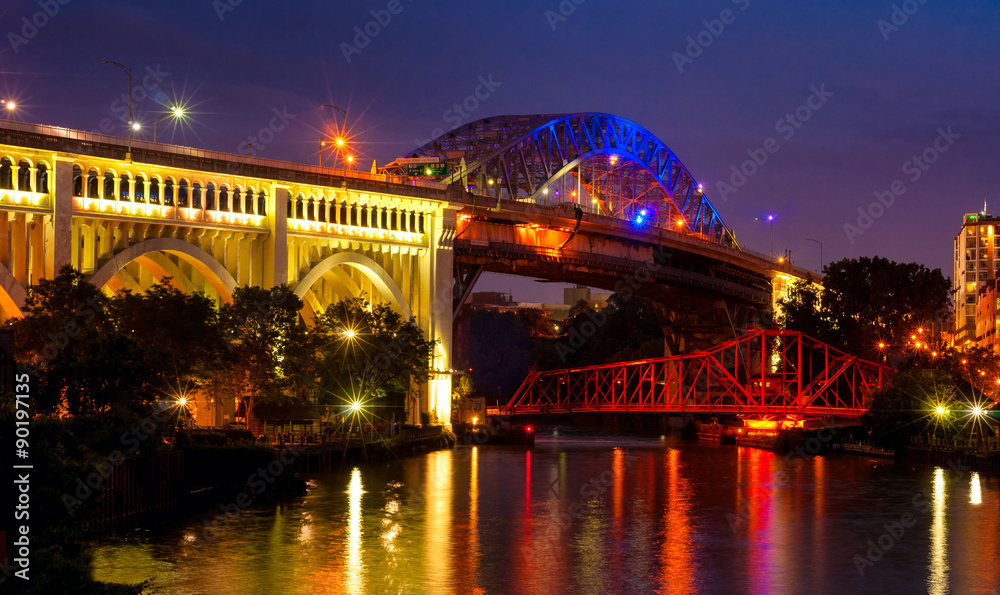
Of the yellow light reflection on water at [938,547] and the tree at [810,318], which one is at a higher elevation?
the tree at [810,318]

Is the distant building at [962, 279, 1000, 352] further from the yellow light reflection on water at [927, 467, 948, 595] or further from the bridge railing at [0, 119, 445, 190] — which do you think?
the yellow light reflection on water at [927, 467, 948, 595]

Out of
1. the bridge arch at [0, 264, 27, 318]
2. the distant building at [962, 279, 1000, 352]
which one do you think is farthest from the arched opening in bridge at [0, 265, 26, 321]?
the distant building at [962, 279, 1000, 352]

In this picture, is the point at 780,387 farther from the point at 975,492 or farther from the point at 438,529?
the point at 438,529

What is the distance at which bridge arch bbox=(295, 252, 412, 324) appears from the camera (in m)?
83.6

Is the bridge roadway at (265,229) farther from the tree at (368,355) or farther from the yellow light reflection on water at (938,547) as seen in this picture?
the yellow light reflection on water at (938,547)

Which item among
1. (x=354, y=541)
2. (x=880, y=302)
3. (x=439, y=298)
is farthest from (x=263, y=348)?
(x=880, y=302)

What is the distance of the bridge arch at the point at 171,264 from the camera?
229ft

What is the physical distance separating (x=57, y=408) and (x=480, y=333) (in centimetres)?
13951

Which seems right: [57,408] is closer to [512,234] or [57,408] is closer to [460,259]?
[460,259]

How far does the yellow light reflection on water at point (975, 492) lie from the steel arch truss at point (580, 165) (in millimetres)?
48418

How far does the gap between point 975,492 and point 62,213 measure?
5006 centimetres

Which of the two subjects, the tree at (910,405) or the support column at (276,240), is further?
the tree at (910,405)

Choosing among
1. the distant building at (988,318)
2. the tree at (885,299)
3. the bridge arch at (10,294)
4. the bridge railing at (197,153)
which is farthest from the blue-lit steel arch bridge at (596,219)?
the bridge arch at (10,294)

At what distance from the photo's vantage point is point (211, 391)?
67938 millimetres
